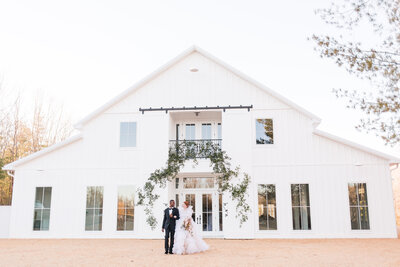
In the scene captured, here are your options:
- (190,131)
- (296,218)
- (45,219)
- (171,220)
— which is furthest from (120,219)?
(296,218)

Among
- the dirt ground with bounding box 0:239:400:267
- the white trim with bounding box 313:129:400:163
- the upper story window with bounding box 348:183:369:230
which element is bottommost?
the dirt ground with bounding box 0:239:400:267

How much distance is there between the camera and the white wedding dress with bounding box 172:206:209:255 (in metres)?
10.5

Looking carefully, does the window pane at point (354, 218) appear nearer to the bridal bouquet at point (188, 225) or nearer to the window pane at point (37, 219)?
the bridal bouquet at point (188, 225)

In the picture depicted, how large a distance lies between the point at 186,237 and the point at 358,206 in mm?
8172

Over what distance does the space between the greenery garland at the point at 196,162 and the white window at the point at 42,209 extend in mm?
4191

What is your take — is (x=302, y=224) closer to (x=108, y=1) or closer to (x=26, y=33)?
(x=108, y=1)

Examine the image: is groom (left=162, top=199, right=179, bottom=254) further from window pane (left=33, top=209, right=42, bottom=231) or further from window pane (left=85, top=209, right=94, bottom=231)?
window pane (left=33, top=209, right=42, bottom=231)

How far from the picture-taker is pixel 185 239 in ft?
34.7

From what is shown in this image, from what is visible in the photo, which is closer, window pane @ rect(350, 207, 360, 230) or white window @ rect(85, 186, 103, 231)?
window pane @ rect(350, 207, 360, 230)

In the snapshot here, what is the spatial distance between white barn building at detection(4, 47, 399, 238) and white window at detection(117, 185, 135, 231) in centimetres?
4

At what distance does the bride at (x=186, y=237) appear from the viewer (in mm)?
10523

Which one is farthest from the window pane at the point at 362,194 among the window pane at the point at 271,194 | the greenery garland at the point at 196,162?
the greenery garland at the point at 196,162

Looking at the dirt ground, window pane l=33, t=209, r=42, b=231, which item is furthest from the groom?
window pane l=33, t=209, r=42, b=231

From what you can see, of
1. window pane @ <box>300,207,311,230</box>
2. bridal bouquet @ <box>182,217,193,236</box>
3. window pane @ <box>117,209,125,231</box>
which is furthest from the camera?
window pane @ <box>117,209,125,231</box>
